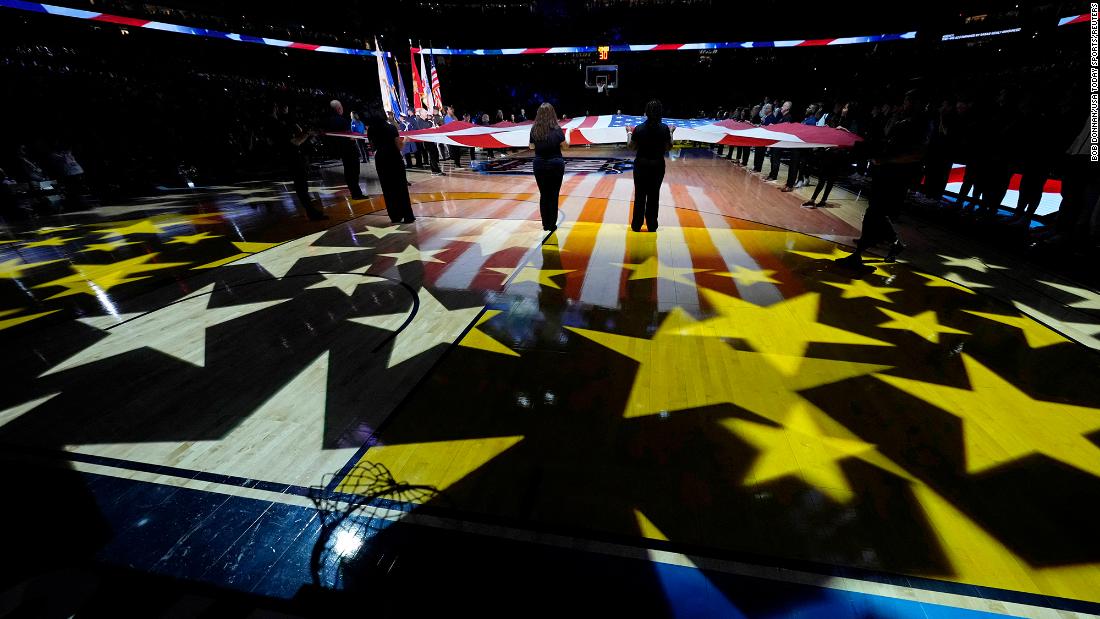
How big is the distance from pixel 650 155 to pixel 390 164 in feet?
12.2

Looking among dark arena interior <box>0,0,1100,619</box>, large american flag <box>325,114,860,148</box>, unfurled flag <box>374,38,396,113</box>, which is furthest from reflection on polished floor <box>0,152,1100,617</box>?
unfurled flag <box>374,38,396,113</box>

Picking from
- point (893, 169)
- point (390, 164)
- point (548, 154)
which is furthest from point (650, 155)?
point (390, 164)

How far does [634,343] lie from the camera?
9.95ft

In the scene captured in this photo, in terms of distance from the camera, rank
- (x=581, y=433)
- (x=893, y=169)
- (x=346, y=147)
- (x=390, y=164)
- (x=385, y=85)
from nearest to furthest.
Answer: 1. (x=581, y=433)
2. (x=893, y=169)
3. (x=390, y=164)
4. (x=346, y=147)
5. (x=385, y=85)

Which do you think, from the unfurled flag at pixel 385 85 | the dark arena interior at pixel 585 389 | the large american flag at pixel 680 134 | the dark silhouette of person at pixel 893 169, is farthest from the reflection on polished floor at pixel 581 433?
the unfurled flag at pixel 385 85

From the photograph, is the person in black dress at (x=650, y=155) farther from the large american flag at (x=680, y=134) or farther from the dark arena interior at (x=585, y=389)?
the large american flag at (x=680, y=134)

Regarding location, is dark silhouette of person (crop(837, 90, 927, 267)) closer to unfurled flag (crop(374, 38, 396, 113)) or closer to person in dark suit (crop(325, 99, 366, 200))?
person in dark suit (crop(325, 99, 366, 200))

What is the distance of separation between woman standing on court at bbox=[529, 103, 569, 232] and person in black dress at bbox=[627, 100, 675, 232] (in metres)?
0.92

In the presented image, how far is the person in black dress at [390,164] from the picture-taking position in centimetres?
551

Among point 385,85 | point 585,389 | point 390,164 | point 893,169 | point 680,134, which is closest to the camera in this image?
point 585,389

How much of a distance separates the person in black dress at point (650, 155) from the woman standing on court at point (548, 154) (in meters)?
0.92

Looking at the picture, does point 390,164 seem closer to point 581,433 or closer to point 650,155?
point 650,155

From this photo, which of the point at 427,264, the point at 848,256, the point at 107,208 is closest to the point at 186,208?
the point at 107,208

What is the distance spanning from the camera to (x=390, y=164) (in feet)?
19.3
